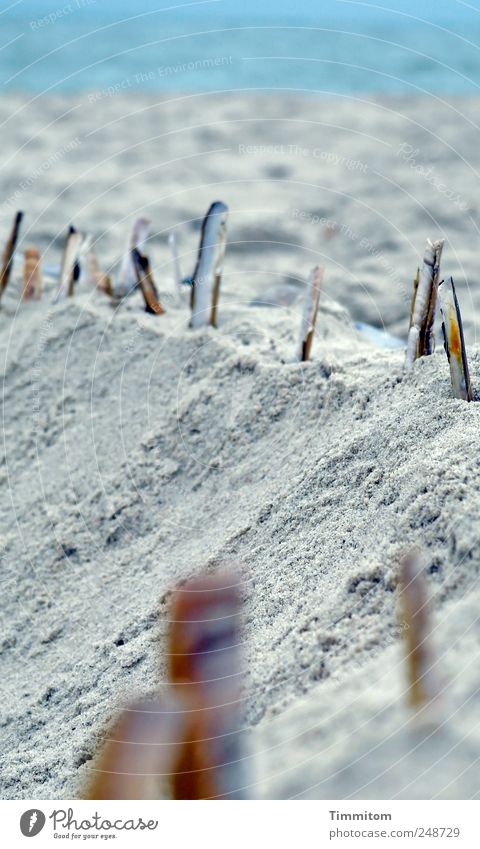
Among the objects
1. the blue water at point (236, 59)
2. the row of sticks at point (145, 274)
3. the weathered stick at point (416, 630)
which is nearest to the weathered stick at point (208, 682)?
the weathered stick at point (416, 630)

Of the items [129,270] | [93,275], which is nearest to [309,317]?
[129,270]

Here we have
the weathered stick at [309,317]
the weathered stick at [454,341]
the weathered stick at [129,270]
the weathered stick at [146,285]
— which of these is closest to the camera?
the weathered stick at [454,341]

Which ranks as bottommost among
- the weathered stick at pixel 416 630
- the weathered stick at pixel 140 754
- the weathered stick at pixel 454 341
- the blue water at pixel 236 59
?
the weathered stick at pixel 140 754

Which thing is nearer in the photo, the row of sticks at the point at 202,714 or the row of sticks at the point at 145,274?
the row of sticks at the point at 202,714

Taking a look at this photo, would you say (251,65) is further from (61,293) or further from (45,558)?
(45,558)

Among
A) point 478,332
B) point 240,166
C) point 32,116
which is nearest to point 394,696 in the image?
point 478,332

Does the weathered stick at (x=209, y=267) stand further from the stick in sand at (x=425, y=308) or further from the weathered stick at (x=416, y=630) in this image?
the weathered stick at (x=416, y=630)

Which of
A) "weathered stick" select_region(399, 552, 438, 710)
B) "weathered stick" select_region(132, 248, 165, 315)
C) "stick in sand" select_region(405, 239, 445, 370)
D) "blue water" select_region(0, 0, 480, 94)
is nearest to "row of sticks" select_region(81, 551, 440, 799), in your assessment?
"weathered stick" select_region(399, 552, 438, 710)
